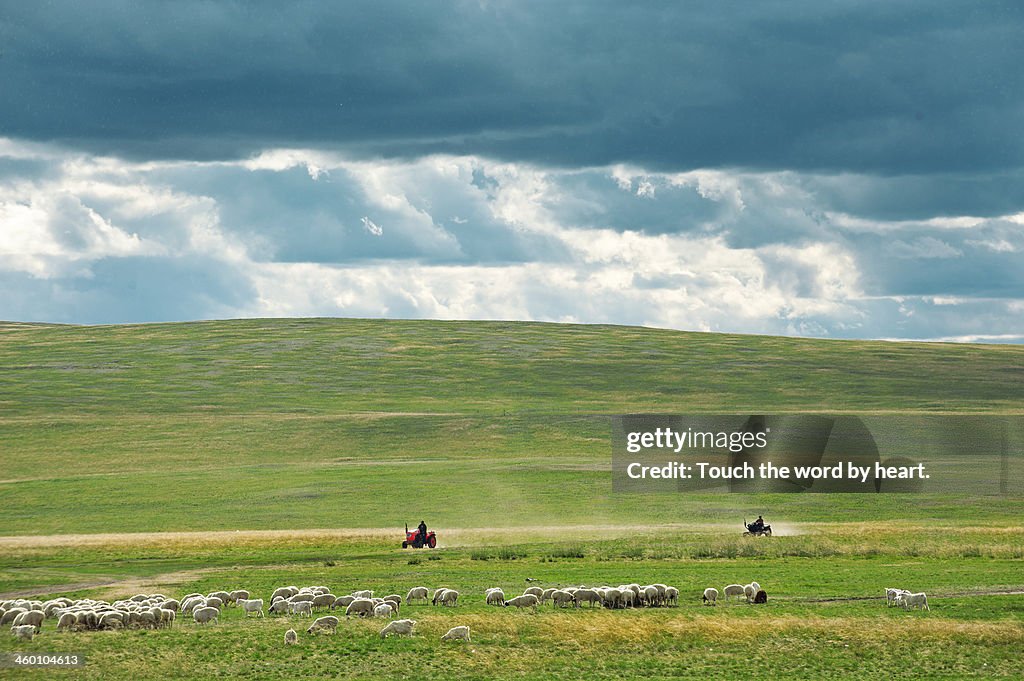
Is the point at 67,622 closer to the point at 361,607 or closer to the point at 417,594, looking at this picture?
the point at 361,607

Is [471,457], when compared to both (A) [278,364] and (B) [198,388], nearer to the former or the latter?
(B) [198,388]

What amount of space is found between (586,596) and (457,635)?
24.2ft

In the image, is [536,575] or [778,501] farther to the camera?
[778,501]

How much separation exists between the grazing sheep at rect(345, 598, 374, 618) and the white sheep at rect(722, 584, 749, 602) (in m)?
12.5

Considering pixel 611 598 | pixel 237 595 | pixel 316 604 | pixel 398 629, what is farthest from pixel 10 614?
pixel 611 598

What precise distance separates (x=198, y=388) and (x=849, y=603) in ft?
410

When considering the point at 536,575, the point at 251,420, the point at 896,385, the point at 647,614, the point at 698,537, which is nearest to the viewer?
the point at 647,614

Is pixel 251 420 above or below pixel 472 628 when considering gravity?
above

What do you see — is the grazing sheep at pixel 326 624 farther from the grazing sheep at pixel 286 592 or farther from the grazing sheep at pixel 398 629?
the grazing sheep at pixel 286 592

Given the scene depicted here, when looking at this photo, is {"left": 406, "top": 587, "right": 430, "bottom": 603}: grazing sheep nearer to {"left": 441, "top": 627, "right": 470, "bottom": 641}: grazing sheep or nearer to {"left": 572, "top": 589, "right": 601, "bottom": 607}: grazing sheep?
{"left": 572, "top": 589, "right": 601, "bottom": 607}: grazing sheep

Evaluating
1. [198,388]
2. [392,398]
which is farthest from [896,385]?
[198,388]

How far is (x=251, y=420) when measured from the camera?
5012 inches

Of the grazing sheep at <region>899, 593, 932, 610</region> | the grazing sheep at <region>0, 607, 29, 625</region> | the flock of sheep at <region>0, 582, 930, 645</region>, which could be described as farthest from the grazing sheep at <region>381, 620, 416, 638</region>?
the grazing sheep at <region>899, 593, 932, 610</region>

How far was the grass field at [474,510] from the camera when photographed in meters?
31.9
